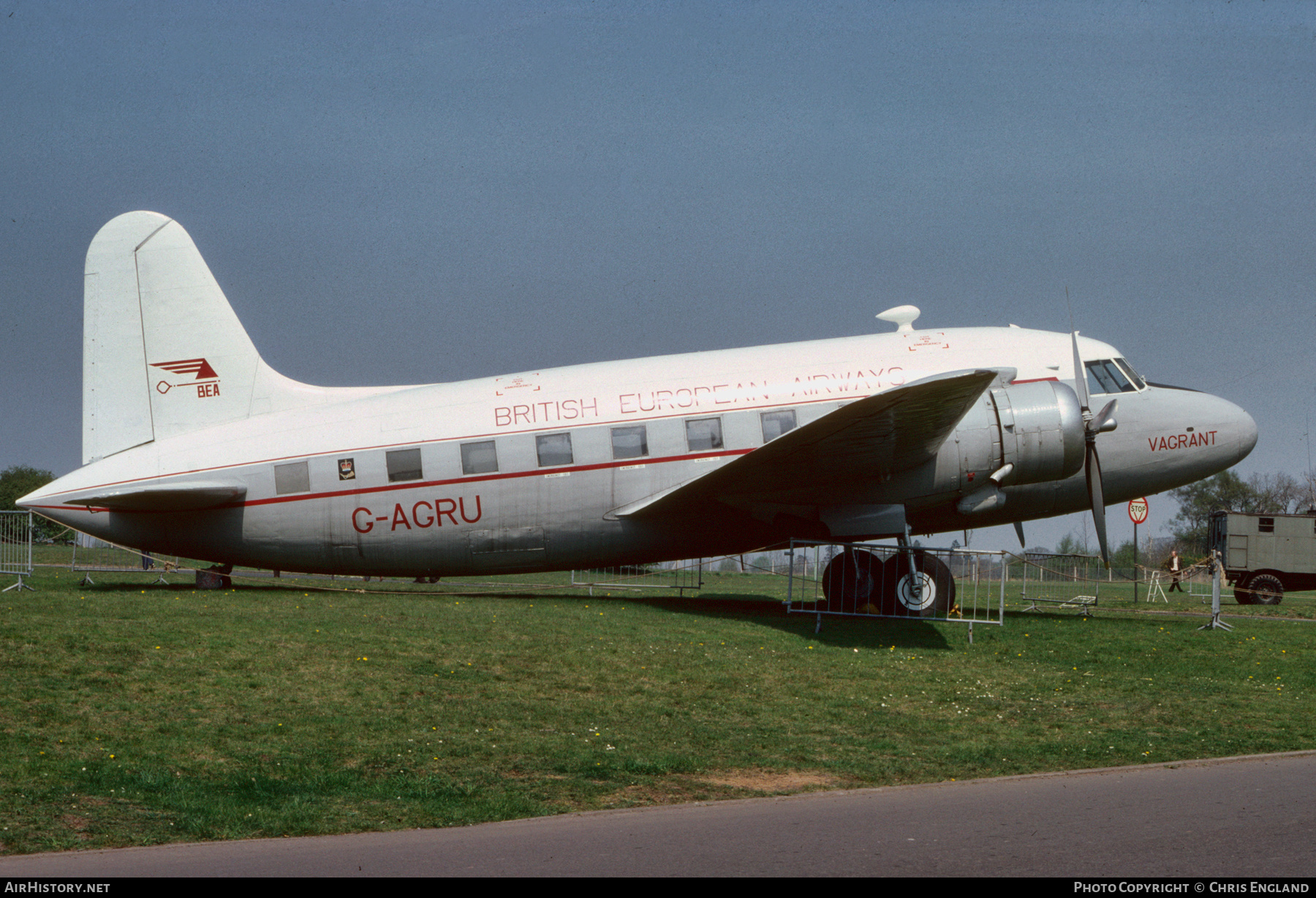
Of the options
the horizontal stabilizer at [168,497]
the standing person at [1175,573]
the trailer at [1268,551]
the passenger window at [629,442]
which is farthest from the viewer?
the standing person at [1175,573]

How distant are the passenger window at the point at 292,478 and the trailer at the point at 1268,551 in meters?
30.9

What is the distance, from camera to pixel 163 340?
19.9 m

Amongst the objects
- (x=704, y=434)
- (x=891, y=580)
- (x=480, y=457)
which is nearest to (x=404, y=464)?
(x=480, y=457)

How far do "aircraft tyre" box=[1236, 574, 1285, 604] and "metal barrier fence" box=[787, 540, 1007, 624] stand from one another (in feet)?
66.1

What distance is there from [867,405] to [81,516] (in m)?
13.7

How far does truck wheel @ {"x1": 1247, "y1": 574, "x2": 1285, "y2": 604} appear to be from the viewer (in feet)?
117

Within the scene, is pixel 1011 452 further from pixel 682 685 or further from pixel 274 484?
pixel 274 484

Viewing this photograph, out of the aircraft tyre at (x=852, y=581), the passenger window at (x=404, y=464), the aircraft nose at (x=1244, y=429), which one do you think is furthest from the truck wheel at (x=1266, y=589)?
the passenger window at (x=404, y=464)

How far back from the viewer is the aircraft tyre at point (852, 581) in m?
19.5

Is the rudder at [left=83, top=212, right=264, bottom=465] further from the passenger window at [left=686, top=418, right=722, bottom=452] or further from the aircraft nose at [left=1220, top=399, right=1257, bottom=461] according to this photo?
the aircraft nose at [left=1220, top=399, right=1257, bottom=461]

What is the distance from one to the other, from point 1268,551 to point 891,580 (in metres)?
23.5

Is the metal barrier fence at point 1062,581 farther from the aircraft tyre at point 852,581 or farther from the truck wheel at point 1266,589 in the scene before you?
the aircraft tyre at point 852,581

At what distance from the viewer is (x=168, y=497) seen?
61.1 ft

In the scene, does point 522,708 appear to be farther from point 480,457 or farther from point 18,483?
point 18,483
